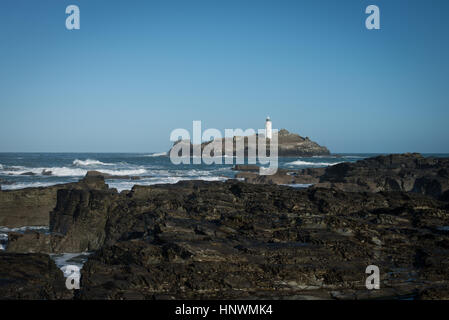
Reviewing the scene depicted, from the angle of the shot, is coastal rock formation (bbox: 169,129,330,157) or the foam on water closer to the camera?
the foam on water

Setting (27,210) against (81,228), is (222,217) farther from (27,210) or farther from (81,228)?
(27,210)

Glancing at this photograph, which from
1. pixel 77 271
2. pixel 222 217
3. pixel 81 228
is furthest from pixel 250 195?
pixel 77 271

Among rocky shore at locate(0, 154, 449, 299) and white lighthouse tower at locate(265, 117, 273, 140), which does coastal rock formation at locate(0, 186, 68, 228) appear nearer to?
rocky shore at locate(0, 154, 449, 299)

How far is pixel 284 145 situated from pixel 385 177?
80788 millimetres

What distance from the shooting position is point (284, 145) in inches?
4011

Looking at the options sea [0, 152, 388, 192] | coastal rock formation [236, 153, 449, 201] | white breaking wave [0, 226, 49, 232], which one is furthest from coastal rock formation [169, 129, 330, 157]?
white breaking wave [0, 226, 49, 232]

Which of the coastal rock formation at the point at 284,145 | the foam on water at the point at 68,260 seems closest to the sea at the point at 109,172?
the foam on water at the point at 68,260

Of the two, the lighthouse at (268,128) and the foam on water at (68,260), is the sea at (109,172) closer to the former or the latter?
the foam on water at (68,260)

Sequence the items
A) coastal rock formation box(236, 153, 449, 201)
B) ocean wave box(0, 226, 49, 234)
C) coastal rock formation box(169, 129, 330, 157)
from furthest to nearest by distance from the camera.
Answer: coastal rock formation box(169, 129, 330, 157), coastal rock formation box(236, 153, 449, 201), ocean wave box(0, 226, 49, 234)

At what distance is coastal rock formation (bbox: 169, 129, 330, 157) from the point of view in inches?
3556

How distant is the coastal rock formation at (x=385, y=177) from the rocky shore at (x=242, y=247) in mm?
6465

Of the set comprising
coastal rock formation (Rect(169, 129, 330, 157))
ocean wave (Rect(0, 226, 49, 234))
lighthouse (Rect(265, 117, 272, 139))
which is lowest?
ocean wave (Rect(0, 226, 49, 234))

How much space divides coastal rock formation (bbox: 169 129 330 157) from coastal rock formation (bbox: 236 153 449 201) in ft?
198
